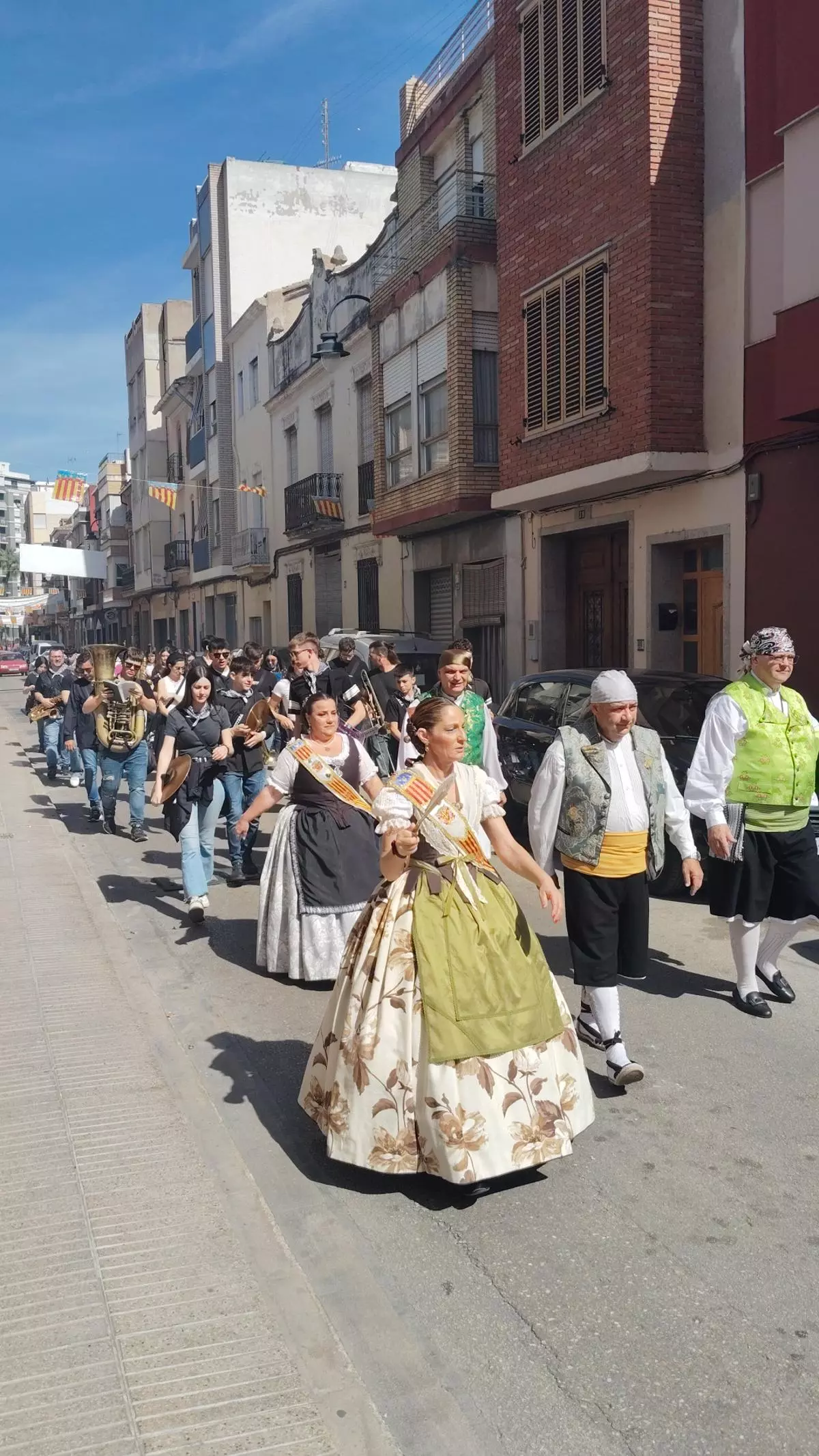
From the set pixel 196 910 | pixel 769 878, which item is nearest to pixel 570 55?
pixel 196 910

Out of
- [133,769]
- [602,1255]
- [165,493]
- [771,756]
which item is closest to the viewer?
[602,1255]

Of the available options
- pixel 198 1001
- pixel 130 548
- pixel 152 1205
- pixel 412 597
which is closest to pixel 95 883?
pixel 198 1001

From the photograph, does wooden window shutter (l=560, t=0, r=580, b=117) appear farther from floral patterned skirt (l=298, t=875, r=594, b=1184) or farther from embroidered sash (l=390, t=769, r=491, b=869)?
floral patterned skirt (l=298, t=875, r=594, b=1184)

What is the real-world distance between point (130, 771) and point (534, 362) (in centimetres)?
812

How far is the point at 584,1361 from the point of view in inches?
116

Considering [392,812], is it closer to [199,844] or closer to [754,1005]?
[754,1005]

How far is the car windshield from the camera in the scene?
27.5ft

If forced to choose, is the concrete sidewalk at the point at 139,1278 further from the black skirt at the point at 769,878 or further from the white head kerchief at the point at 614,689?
the black skirt at the point at 769,878

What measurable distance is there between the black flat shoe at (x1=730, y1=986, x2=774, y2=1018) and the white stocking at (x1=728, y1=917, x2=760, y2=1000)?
0.02m

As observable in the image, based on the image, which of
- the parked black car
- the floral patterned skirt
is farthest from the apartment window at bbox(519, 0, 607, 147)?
the floral patterned skirt

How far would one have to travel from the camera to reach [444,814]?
3875mm

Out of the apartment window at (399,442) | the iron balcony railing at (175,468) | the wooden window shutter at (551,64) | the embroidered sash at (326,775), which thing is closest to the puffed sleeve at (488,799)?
the embroidered sash at (326,775)

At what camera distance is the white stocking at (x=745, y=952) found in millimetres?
5695

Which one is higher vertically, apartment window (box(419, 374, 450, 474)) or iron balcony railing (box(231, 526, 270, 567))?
apartment window (box(419, 374, 450, 474))
